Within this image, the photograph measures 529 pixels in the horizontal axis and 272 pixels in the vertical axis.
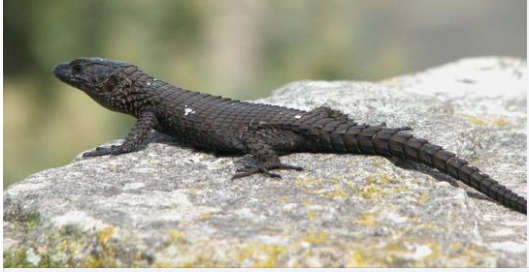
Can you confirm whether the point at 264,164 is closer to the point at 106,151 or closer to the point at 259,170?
the point at 259,170

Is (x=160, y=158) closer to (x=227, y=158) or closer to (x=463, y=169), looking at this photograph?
(x=227, y=158)

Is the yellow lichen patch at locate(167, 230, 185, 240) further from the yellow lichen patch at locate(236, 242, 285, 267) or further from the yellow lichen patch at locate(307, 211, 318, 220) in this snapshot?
the yellow lichen patch at locate(307, 211, 318, 220)

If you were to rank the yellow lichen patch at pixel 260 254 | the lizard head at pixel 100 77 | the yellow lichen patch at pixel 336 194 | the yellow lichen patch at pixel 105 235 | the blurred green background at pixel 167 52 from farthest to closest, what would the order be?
the blurred green background at pixel 167 52 → the lizard head at pixel 100 77 → the yellow lichen patch at pixel 336 194 → the yellow lichen patch at pixel 105 235 → the yellow lichen patch at pixel 260 254

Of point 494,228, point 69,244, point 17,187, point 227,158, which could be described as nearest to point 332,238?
point 494,228

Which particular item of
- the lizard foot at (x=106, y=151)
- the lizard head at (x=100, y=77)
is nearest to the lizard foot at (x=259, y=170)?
the lizard foot at (x=106, y=151)

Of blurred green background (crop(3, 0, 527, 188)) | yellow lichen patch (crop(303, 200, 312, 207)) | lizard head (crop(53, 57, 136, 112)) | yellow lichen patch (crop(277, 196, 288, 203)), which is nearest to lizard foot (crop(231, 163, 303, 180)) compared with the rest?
yellow lichen patch (crop(277, 196, 288, 203))

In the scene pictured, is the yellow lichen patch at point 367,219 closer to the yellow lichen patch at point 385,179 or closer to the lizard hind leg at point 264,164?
the yellow lichen patch at point 385,179
